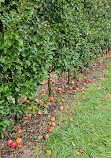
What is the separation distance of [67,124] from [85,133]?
413mm

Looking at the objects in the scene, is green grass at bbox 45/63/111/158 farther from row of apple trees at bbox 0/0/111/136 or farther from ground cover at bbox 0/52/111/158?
row of apple trees at bbox 0/0/111/136

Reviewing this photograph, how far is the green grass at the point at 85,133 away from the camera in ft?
6.82

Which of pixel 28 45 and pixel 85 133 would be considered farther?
pixel 85 133

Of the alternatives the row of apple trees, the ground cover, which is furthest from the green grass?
the row of apple trees

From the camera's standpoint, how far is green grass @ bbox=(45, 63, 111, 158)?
208cm

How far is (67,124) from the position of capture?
2.62 meters

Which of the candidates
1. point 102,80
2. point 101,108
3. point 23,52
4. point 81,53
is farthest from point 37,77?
point 102,80

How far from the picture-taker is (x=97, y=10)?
496 cm

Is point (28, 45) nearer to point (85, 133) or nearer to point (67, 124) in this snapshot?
point (67, 124)

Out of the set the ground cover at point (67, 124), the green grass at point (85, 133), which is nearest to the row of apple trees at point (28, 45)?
the ground cover at point (67, 124)

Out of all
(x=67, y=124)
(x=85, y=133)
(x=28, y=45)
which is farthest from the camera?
(x=67, y=124)

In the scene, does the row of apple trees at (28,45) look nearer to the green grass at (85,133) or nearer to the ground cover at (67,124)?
the ground cover at (67,124)

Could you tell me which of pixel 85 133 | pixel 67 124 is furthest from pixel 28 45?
pixel 85 133

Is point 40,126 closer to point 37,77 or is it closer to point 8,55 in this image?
point 37,77
